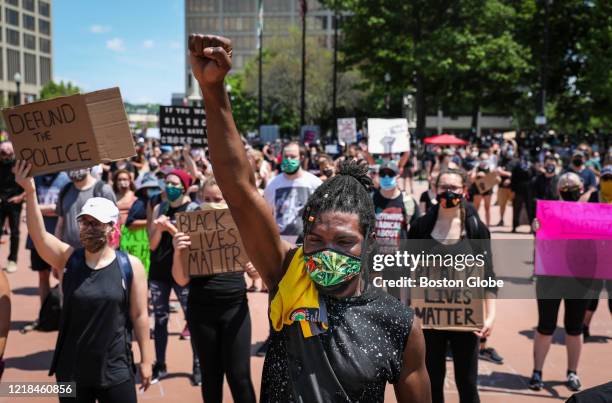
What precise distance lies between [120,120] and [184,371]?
115 inches

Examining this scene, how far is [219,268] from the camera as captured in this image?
4.76m

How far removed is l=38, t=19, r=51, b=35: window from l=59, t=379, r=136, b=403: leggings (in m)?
119

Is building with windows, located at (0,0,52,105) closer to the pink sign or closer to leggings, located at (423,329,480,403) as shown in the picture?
the pink sign

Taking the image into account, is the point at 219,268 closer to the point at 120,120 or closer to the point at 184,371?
the point at 120,120

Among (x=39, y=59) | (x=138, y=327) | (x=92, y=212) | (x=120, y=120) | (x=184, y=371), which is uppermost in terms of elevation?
(x=39, y=59)

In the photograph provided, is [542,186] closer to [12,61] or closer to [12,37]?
[12,61]

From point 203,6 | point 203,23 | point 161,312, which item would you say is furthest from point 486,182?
point 203,23

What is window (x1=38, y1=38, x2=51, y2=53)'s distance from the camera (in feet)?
365

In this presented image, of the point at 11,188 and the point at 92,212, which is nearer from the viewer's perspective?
the point at 92,212

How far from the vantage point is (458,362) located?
4.47 metres

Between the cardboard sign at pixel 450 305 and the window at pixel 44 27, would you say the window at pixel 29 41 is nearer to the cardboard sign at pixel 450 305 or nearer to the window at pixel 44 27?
the window at pixel 44 27

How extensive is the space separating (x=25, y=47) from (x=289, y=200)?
11215 cm

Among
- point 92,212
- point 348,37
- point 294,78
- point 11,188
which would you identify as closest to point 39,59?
point 294,78

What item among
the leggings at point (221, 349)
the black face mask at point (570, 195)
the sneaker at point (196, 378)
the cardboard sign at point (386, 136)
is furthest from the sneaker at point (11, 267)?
the black face mask at point (570, 195)
